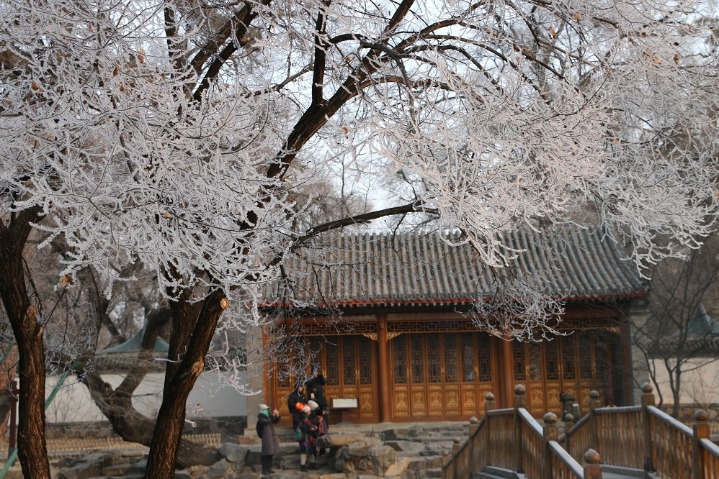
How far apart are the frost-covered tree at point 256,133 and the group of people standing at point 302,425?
30.0 ft

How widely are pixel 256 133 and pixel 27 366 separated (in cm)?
271

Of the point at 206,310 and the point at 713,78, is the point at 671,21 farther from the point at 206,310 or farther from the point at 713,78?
the point at 206,310

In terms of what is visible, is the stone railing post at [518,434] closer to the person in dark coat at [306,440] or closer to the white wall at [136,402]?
the person in dark coat at [306,440]

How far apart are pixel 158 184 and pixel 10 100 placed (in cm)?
143

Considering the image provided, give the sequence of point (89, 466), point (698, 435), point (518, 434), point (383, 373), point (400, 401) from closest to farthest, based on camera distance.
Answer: point (698, 435)
point (518, 434)
point (89, 466)
point (383, 373)
point (400, 401)

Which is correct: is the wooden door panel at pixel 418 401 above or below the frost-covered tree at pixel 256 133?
below

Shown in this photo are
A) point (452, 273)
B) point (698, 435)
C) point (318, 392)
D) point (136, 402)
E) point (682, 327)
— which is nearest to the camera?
point (698, 435)

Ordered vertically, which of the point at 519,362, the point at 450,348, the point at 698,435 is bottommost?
the point at 698,435

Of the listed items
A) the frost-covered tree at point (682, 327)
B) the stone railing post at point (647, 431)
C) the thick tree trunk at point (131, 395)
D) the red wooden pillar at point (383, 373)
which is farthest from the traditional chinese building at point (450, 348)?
the stone railing post at point (647, 431)

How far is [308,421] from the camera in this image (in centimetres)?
1630

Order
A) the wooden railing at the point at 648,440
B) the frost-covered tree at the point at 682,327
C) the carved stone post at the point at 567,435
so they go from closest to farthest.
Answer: the wooden railing at the point at 648,440 < the carved stone post at the point at 567,435 < the frost-covered tree at the point at 682,327

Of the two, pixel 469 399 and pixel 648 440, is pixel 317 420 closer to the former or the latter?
pixel 469 399

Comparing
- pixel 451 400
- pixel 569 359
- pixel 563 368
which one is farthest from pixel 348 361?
pixel 569 359

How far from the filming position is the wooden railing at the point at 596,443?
6566 millimetres
